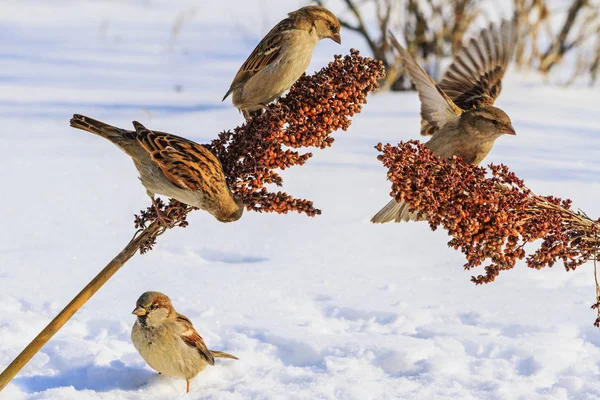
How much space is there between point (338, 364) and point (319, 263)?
1348 mm

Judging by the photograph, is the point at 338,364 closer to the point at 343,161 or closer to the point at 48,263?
the point at 48,263

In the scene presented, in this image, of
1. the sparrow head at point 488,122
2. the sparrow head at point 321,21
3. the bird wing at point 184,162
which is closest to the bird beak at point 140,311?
the bird wing at point 184,162

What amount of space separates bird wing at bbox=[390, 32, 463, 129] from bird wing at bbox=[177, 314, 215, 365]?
1.48 meters

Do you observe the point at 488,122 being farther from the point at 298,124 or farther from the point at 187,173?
the point at 187,173

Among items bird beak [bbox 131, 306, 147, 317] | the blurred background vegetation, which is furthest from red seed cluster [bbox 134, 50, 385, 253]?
the blurred background vegetation

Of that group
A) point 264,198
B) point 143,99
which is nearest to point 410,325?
point 264,198

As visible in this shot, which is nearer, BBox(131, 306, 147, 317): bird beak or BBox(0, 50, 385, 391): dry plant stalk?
BBox(0, 50, 385, 391): dry plant stalk

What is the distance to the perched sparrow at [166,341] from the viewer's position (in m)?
3.83

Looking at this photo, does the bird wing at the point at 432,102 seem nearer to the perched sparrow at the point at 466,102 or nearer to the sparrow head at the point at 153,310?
the perched sparrow at the point at 466,102

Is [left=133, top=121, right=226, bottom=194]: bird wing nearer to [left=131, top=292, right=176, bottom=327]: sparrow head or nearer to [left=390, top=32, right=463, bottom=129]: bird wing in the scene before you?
[left=131, top=292, right=176, bottom=327]: sparrow head

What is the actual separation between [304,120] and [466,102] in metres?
1.86

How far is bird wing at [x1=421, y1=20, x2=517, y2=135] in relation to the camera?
4.70 metres

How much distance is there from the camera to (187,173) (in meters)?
3.13

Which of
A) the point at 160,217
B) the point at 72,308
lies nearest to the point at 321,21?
the point at 160,217
